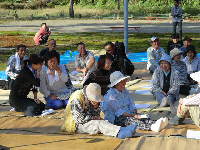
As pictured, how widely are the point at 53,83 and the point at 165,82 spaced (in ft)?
6.73

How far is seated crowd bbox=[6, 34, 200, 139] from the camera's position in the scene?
5719 millimetres

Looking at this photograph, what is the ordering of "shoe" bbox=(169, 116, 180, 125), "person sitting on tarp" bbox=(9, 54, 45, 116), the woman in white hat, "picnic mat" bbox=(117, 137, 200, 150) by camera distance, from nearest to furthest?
"picnic mat" bbox=(117, 137, 200, 150) → the woman in white hat → "shoe" bbox=(169, 116, 180, 125) → "person sitting on tarp" bbox=(9, 54, 45, 116)

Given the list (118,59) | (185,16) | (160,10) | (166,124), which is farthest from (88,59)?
(160,10)

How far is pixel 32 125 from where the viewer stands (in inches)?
255

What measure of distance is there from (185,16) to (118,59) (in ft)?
86.6

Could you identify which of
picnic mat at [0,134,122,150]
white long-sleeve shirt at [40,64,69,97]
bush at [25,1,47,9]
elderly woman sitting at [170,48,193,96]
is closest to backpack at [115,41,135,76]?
elderly woman sitting at [170,48,193,96]

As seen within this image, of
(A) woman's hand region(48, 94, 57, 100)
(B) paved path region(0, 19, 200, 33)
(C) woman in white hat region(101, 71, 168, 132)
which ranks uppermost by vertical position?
(C) woman in white hat region(101, 71, 168, 132)

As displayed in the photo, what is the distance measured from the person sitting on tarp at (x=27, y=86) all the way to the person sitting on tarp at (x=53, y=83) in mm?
346

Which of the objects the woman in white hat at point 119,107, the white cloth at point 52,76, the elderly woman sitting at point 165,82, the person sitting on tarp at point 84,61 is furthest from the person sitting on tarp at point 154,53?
the woman in white hat at point 119,107

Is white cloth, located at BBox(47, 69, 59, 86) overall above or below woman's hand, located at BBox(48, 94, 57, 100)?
above

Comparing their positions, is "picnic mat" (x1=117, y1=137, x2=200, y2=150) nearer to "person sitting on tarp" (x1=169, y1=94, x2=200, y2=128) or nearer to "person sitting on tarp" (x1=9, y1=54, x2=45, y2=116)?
"person sitting on tarp" (x1=169, y1=94, x2=200, y2=128)

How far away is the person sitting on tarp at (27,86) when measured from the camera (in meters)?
6.97

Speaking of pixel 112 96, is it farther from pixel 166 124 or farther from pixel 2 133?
pixel 2 133

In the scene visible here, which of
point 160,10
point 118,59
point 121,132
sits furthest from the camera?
point 160,10
